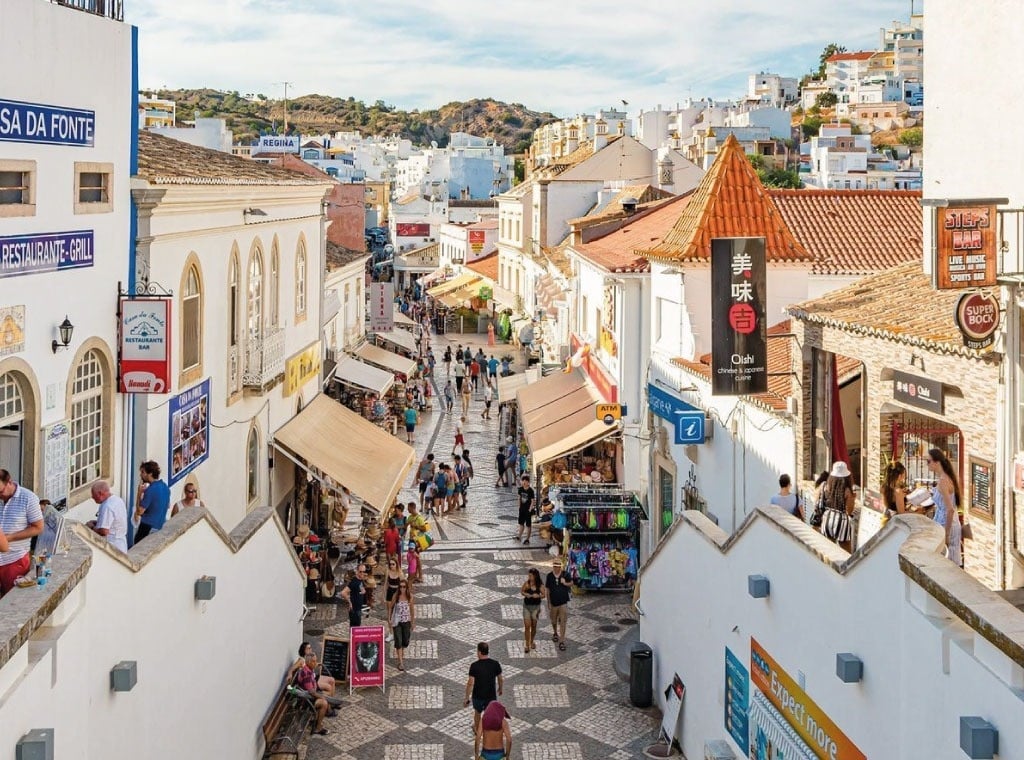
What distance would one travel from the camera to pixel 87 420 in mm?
14125

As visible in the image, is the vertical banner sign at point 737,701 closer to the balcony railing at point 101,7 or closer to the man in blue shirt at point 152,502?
the man in blue shirt at point 152,502

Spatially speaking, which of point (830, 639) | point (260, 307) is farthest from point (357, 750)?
point (260, 307)

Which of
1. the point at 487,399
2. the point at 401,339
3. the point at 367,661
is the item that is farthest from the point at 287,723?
the point at 401,339

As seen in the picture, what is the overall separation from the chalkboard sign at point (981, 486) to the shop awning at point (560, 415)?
13.0 metres

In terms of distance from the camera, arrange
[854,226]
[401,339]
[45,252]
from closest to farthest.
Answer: [45,252], [854,226], [401,339]

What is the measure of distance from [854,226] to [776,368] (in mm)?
7009

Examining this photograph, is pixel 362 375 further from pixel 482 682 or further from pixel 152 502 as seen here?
pixel 152 502

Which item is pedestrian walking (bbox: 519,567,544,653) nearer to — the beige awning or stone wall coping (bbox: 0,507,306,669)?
stone wall coping (bbox: 0,507,306,669)

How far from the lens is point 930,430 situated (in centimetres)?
1455

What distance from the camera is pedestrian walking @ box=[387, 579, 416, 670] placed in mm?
18812

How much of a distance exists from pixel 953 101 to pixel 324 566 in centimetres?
1374

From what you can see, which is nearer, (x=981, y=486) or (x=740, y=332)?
(x=981, y=486)

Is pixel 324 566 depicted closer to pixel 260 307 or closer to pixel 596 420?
pixel 260 307

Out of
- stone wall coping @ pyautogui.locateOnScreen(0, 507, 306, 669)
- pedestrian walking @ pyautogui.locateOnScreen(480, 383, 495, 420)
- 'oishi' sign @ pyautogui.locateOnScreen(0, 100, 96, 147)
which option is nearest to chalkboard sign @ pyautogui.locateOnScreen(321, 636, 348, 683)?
stone wall coping @ pyautogui.locateOnScreen(0, 507, 306, 669)
